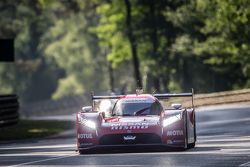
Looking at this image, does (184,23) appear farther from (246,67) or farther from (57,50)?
(57,50)

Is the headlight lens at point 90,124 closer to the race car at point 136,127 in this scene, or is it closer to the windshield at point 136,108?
the race car at point 136,127

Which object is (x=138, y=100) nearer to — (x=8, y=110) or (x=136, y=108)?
(x=136, y=108)

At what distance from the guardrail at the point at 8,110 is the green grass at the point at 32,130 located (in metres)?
0.36

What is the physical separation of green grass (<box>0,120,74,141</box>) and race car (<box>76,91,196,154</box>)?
44.3ft

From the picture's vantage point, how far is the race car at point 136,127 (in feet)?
68.4

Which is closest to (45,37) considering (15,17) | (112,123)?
(15,17)

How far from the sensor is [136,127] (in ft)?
68.6

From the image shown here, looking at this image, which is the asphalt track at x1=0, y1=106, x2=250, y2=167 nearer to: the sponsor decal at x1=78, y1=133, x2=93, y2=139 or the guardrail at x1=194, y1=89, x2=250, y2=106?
the sponsor decal at x1=78, y1=133, x2=93, y2=139

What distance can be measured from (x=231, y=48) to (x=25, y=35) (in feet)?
175

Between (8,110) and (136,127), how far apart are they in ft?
63.4

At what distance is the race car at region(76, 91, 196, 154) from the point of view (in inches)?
821

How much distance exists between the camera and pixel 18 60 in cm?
11931

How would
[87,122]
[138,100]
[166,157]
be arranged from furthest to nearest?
1. [138,100]
2. [87,122]
3. [166,157]

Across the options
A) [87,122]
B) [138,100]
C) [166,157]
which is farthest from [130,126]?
[166,157]
